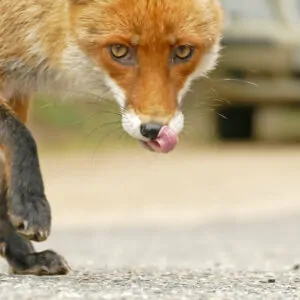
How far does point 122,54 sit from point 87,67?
0.53 meters

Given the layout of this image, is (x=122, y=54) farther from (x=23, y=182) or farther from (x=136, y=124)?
(x=23, y=182)

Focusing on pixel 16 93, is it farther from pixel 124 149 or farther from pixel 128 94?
pixel 124 149

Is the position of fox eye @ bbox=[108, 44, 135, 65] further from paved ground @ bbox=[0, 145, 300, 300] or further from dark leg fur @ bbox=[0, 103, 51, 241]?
paved ground @ bbox=[0, 145, 300, 300]

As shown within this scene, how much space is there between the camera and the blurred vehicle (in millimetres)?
18531

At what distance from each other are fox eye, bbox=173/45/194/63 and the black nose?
529mm

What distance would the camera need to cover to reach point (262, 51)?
746 inches

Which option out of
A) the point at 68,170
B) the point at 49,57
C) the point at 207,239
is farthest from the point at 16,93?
the point at 68,170

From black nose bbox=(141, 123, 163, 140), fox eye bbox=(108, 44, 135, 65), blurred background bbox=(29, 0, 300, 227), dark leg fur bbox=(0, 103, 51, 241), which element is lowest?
dark leg fur bbox=(0, 103, 51, 241)

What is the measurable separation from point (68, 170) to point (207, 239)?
7.29m

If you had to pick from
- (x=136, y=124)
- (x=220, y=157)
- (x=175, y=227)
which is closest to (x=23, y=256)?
(x=136, y=124)

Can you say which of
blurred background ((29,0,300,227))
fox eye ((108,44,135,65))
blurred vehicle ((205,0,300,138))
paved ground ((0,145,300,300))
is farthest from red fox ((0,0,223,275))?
blurred vehicle ((205,0,300,138))

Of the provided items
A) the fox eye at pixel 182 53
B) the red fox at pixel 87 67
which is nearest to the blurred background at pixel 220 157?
the red fox at pixel 87 67

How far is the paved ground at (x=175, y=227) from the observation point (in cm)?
527

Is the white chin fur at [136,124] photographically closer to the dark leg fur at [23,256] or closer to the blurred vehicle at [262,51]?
the dark leg fur at [23,256]
